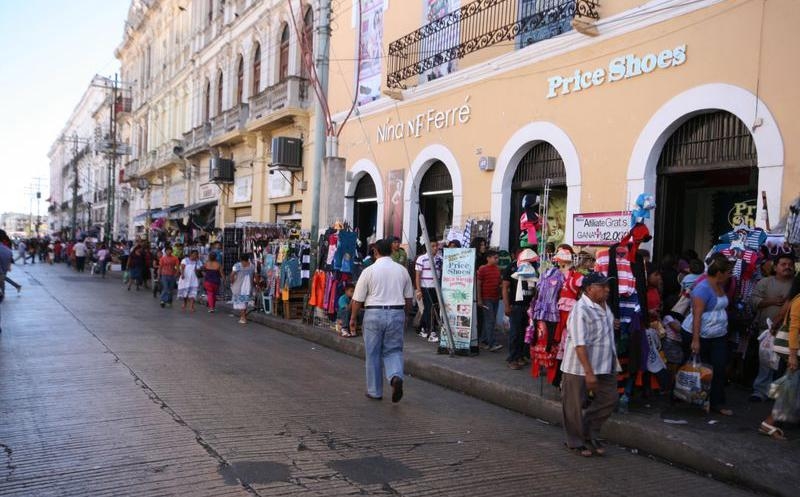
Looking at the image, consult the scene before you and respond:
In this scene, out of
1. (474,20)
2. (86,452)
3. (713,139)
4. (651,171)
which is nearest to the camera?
(86,452)

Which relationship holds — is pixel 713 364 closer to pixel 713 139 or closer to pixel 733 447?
pixel 733 447

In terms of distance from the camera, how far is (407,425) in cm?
643

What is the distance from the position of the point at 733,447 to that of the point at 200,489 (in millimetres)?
4320

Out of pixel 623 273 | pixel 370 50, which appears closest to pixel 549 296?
pixel 623 273

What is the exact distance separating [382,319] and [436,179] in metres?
8.15

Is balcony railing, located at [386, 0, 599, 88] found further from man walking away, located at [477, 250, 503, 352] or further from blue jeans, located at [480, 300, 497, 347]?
blue jeans, located at [480, 300, 497, 347]

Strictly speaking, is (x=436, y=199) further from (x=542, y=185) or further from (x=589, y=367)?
(x=589, y=367)

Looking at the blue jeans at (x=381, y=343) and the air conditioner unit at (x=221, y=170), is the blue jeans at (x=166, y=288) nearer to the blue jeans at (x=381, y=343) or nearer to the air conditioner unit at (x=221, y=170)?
the air conditioner unit at (x=221, y=170)

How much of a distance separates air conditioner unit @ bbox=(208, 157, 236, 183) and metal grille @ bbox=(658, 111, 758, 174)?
20320 millimetres

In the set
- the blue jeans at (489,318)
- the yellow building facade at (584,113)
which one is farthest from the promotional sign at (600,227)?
the blue jeans at (489,318)

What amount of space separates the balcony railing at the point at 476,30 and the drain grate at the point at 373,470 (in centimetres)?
803

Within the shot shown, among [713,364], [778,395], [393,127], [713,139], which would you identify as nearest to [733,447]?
[778,395]

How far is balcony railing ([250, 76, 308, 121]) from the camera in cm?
2097

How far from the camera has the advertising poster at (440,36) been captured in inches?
540
